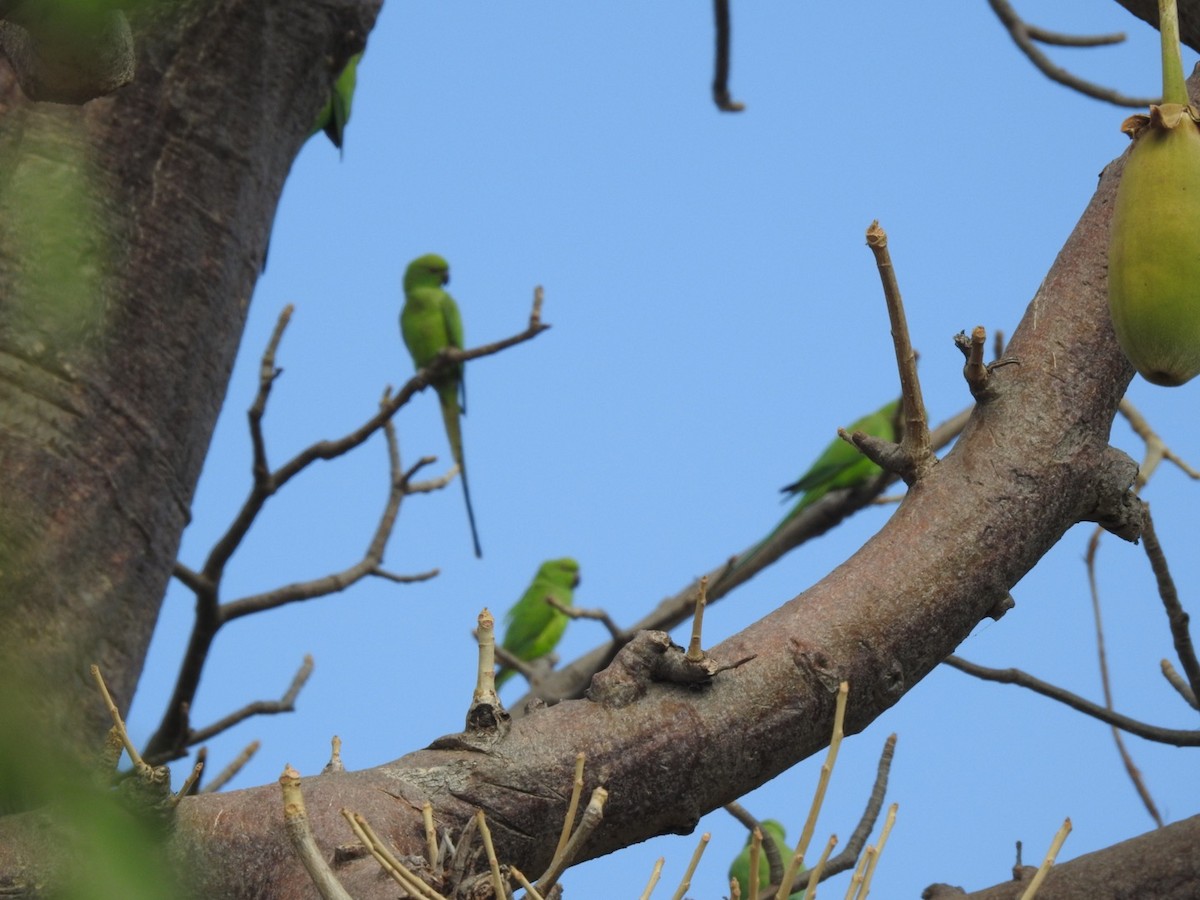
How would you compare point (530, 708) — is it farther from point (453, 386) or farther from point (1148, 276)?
point (453, 386)

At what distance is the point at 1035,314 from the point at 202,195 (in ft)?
3.45

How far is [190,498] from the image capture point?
5.33 feet

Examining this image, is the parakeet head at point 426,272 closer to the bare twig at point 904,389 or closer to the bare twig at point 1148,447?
the bare twig at point 1148,447

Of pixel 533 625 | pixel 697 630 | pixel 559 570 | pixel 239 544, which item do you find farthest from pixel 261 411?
pixel 559 570

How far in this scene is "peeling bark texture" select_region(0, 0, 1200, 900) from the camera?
0.94 metres

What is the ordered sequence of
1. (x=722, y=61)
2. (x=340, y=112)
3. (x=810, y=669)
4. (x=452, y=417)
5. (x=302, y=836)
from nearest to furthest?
(x=302, y=836) < (x=810, y=669) < (x=722, y=61) < (x=340, y=112) < (x=452, y=417)

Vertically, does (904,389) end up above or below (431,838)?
above

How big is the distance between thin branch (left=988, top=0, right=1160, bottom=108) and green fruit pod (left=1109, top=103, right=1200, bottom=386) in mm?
1633

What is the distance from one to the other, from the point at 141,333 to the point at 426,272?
3.45 m

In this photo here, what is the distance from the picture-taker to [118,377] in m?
1.50

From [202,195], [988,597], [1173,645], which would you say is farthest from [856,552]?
[202,195]

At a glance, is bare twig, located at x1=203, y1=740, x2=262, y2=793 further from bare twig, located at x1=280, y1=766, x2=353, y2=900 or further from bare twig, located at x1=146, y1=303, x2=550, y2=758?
bare twig, located at x1=280, y1=766, x2=353, y2=900

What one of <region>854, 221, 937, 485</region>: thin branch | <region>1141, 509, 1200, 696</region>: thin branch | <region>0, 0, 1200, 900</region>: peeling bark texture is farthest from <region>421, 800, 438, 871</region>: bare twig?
<region>1141, 509, 1200, 696</region>: thin branch

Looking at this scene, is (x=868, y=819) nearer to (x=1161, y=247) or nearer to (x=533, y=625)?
(x=1161, y=247)
